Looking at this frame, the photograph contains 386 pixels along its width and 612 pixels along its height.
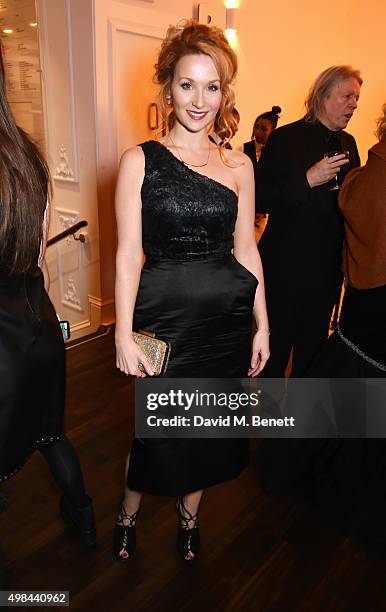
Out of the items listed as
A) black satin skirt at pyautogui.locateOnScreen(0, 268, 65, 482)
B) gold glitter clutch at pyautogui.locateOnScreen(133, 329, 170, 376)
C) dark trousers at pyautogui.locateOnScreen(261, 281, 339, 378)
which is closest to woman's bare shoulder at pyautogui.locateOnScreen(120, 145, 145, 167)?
black satin skirt at pyautogui.locateOnScreen(0, 268, 65, 482)

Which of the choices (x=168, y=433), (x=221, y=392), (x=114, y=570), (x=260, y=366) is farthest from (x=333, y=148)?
(x=114, y=570)

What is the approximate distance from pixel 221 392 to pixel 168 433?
9.0 inches

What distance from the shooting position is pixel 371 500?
2012mm

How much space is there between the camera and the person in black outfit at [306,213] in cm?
219

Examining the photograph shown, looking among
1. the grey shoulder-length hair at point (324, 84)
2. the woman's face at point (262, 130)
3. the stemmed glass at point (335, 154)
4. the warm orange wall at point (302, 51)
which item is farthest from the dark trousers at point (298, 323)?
the warm orange wall at point (302, 51)

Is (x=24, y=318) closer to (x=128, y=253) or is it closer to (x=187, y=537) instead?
(x=128, y=253)

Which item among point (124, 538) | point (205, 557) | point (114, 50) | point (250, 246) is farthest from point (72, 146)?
point (205, 557)

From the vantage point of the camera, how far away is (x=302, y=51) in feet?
17.5

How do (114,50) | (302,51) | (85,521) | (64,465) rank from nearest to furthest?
(64,465) < (85,521) < (114,50) < (302,51)

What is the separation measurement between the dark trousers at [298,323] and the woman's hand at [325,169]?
19.4 inches

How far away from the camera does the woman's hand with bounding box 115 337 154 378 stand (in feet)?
4.92

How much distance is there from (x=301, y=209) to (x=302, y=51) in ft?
13.0

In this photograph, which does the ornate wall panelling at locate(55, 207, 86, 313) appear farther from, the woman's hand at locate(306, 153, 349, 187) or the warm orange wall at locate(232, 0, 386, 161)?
the woman's hand at locate(306, 153, 349, 187)

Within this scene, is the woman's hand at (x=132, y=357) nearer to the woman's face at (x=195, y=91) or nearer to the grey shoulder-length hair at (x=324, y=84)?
the woman's face at (x=195, y=91)
